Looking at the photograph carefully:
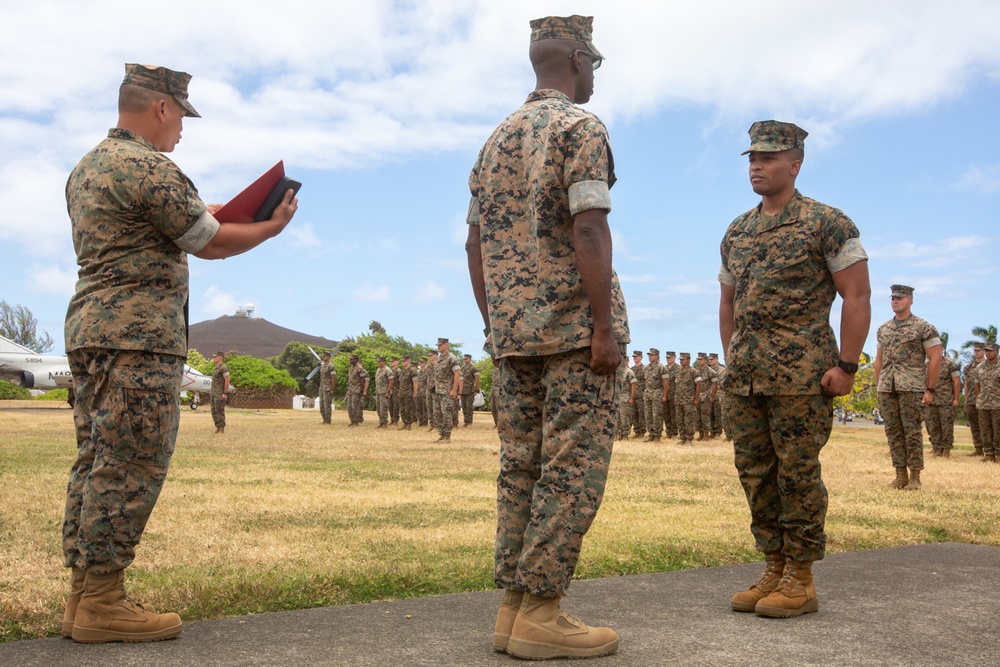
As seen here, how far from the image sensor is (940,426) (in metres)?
16.8

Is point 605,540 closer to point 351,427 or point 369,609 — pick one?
point 369,609

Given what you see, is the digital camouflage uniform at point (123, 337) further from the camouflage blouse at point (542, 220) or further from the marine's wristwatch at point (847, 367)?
the marine's wristwatch at point (847, 367)

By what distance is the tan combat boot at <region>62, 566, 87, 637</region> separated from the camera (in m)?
3.46

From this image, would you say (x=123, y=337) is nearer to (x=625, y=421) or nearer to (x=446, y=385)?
(x=446, y=385)

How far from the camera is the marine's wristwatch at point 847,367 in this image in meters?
4.04

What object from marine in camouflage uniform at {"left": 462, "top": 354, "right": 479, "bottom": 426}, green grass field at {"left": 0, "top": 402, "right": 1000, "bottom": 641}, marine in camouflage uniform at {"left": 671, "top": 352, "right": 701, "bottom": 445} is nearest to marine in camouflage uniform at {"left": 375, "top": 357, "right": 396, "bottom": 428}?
marine in camouflage uniform at {"left": 462, "top": 354, "right": 479, "bottom": 426}

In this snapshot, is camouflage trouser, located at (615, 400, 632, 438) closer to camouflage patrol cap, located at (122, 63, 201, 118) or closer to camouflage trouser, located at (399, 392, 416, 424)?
camouflage trouser, located at (399, 392, 416, 424)

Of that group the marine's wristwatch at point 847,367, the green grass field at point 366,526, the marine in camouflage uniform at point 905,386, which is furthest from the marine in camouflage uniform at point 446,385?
the marine's wristwatch at point 847,367

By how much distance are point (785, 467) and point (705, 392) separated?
17.8 meters

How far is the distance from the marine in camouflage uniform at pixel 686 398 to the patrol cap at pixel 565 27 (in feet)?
56.4

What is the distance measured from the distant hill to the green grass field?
95390 millimetres

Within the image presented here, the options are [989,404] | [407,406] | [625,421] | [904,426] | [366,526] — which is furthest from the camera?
[407,406]

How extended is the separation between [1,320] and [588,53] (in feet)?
268

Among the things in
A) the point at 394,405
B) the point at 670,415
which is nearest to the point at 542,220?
the point at 670,415
